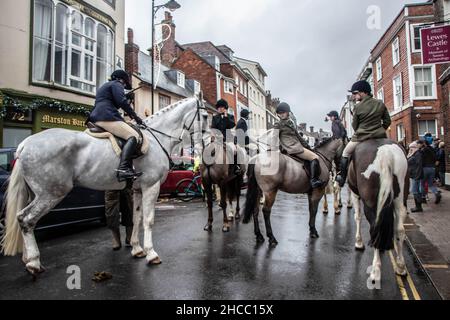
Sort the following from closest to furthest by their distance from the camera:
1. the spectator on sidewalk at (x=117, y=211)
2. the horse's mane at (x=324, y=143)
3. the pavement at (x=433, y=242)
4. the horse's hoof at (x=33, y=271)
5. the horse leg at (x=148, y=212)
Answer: the pavement at (x=433, y=242)
the horse's hoof at (x=33, y=271)
the horse leg at (x=148, y=212)
the spectator on sidewalk at (x=117, y=211)
the horse's mane at (x=324, y=143)

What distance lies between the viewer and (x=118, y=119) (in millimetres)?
4699

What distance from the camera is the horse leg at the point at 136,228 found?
4.99 m

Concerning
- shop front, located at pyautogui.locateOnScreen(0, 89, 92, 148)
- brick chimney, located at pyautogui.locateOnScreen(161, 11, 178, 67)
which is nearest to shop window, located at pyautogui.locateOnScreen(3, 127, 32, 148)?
shop front, located at pyautogui.locateOnScreen(0, 89, 92, 148)

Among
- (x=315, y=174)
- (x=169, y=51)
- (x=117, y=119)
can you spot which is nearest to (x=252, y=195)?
(x=315, y=174)

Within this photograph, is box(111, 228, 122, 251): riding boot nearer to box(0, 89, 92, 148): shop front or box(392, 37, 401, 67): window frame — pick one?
box(0, 89, 92, 148): shop front

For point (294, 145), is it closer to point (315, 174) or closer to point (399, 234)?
Answer: point (315, 174)

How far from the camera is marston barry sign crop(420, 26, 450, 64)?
8.02m

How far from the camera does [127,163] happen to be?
444 centimetres

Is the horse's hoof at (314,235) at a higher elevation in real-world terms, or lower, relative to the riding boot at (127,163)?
lower

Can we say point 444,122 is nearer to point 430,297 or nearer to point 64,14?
point 430,297

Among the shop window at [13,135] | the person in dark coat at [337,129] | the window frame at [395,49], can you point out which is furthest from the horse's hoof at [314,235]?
the window frame at [395,49]

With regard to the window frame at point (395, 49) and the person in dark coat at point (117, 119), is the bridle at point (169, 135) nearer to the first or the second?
the person in dark coat at point (117, 119)

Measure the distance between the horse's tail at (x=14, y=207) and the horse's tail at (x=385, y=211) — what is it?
4586 millimetres
